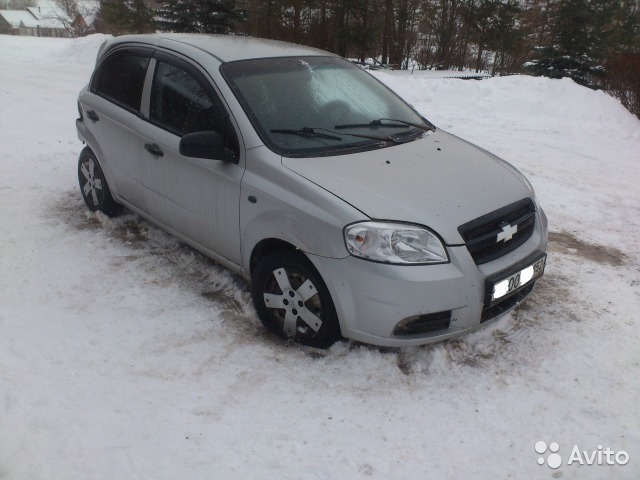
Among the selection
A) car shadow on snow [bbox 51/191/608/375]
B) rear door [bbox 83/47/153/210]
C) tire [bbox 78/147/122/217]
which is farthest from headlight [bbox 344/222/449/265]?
tire [bbox 78/147/122/217]

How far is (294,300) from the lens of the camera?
3305mm

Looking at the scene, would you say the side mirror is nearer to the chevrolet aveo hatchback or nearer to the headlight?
the chevrolet aveo hatchback

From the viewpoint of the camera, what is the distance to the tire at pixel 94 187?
5.04 m

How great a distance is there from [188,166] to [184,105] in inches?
17.7

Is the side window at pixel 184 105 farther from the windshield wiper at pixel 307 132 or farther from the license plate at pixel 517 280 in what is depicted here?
the license plate at pixel 517 280

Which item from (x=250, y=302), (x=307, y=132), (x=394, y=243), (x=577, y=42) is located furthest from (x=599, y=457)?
(x=577, y=42)

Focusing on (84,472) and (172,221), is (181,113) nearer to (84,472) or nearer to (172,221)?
(172,221)

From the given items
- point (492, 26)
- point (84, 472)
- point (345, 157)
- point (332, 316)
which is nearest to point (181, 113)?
point (345, 157)

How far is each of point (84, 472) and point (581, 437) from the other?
2.37m

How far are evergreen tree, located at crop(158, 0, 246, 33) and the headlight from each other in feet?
56.2

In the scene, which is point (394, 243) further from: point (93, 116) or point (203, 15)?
point (203, 15)

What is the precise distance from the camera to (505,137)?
28.9 ft

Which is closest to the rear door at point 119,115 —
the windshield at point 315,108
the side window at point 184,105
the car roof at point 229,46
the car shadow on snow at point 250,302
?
the car roof at point 229,46

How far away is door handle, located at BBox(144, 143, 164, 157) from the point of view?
405 cm
